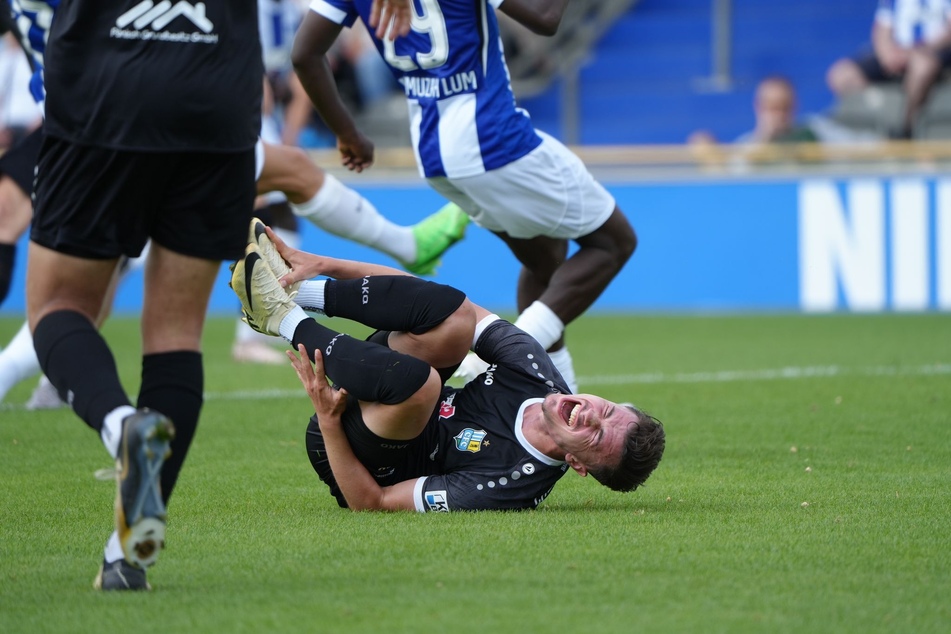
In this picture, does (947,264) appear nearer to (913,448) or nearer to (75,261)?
(913,448)

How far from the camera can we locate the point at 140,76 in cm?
312

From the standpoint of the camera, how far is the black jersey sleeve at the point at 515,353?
14.6ft

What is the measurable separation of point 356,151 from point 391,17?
2408mm

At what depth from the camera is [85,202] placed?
316 centimetres

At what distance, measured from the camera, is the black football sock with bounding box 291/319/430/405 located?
3.97 m

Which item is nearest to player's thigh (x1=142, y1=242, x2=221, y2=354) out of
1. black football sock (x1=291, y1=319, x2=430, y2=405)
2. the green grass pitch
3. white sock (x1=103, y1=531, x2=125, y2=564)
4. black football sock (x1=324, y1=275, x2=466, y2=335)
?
white sock (x1=103, y1=531, x2=125, y2=564)

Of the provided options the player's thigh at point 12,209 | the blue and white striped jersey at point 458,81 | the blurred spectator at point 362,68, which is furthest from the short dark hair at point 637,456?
the blurred spectator at point 362,68

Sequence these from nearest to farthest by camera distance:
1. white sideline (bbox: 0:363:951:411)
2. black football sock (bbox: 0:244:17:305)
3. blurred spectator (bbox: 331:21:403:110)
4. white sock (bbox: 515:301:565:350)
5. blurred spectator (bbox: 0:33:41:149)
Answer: white sock (bbox: 515:301:565:350) → black football sock (bbox: 0:244:17:305) → white sideline (bbox: 0:363:951:411) → blurred spectator (bbox: 0:33:41:149) → blurred spectator (bbox: 331:21:403:110)

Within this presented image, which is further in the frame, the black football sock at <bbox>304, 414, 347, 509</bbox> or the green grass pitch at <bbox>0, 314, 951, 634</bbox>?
the black football sock at <bbox>304, 414, 347, 509</bbox>

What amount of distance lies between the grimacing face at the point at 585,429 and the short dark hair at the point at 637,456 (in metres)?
0.02

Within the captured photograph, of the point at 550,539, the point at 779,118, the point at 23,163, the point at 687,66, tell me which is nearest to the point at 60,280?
the point at 550,539

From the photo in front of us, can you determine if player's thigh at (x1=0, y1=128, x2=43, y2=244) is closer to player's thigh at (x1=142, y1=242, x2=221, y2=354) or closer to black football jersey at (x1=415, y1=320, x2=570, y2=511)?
black football jersey at (x1=415, y1=320, x2=570, y2=511)

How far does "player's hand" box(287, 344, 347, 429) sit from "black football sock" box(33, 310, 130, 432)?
35.1 inches

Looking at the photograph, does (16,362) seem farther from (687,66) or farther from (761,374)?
(687,66)
